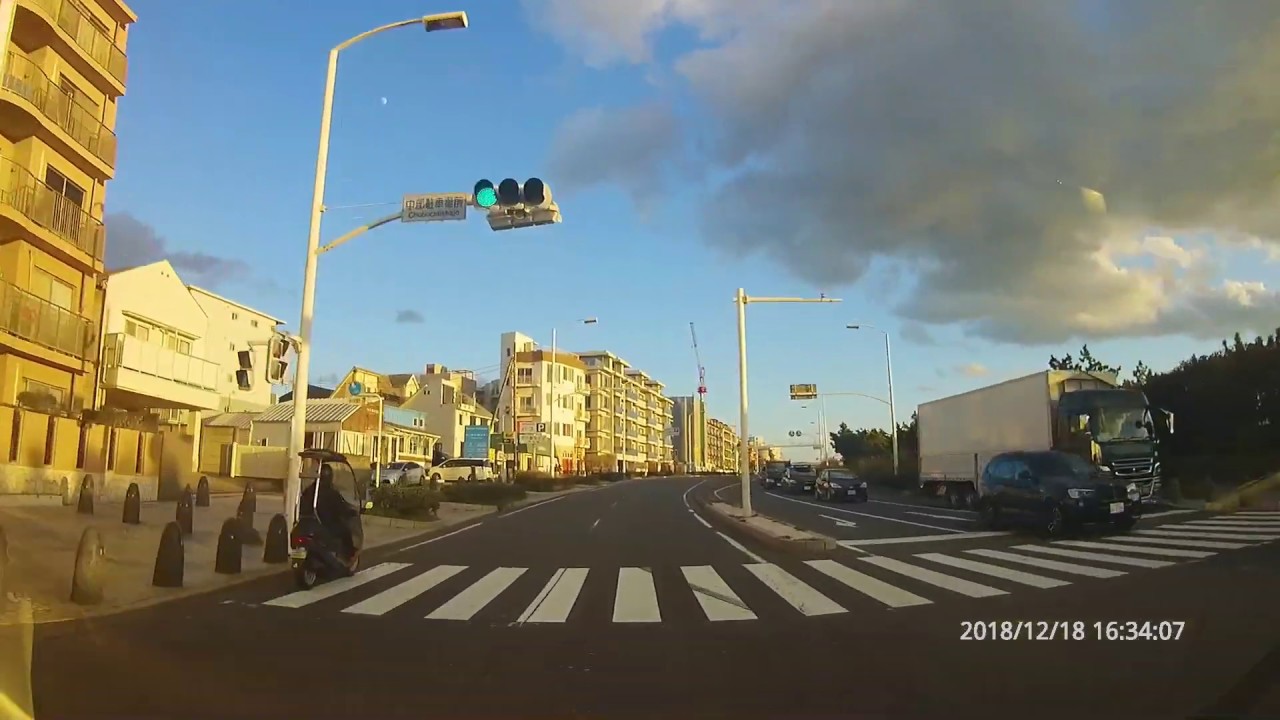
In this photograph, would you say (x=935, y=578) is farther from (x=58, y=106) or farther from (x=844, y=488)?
(x=58, y=106)

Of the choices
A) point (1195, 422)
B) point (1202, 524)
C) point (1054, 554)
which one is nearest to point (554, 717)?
point (1054, 554)

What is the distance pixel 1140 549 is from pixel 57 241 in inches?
1146

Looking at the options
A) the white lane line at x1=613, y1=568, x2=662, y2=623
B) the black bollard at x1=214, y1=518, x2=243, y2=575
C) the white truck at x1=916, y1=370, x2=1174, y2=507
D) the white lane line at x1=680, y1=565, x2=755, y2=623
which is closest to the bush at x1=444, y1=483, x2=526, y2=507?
the white truck at x1=916, y1=370, x2=1174, y2=507

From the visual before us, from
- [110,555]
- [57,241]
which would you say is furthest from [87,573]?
[57,241]

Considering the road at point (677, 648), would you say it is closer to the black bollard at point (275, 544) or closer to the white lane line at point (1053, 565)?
the white lane line at point (1053, 565)

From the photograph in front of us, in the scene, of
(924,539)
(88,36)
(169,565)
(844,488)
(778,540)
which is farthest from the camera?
(844,488)

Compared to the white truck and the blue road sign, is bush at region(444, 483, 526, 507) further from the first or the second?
the white truck

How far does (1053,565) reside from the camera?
1277 centimetres

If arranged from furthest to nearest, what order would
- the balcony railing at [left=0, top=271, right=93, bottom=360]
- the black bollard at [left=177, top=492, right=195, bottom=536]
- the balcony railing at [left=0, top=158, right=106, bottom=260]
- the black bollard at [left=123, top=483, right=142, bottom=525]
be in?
the balcony railing at [left=0, top=158, right=106, bottom=260]
the balcony railing at [left=0, top=271, right=93, bottom=360]
the black bollard at [left=123, top=483, right=142, bottom=525]
the black bollard at [left=177, top=492, right=195, bottom=536]

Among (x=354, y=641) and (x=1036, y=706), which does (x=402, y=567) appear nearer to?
(x=354, y=641)

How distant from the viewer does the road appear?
5.85 m

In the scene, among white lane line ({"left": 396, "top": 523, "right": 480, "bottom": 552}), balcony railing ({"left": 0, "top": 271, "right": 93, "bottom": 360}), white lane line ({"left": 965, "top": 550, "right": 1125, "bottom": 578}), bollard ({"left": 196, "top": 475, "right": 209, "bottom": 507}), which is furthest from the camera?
bollard ({"left": 196, "top": 475, "right": 209, "bottom": 507})

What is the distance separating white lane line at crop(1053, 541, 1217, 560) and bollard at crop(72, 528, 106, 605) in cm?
1558

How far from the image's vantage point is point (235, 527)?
41.4 ft
